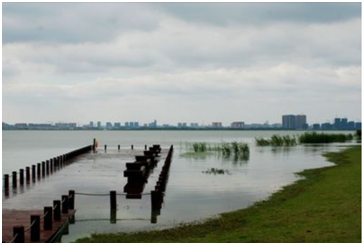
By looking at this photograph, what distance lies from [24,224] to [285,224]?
9.23 metres

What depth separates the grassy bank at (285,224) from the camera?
51.5ft

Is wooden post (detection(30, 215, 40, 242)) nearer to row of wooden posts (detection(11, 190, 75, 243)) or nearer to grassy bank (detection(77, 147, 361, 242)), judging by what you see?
row of wooden posts (detection(11, 190, 75, 243))

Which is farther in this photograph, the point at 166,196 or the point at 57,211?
the point at 166,196

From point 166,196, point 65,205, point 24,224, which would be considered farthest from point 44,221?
point 166,196

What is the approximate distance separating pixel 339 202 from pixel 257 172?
2085 centimetres

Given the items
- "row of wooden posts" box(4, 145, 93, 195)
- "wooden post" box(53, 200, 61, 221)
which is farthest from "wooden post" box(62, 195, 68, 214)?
"row of wooden posts" box(4, 145, 93, 195)

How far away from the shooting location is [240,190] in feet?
102

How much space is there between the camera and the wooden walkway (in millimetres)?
16703

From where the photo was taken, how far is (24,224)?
19.1m

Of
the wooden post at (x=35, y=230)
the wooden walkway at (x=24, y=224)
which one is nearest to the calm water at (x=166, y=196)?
the wooden walkway at (x=24, y=224)

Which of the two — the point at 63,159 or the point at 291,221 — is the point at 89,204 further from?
the point at 63,159

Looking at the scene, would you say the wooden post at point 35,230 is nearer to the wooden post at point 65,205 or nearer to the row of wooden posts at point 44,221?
the row of wooden posts at point 44,221

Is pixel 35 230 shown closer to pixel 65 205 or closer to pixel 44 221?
pixel 44 221

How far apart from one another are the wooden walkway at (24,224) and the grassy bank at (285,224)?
4.06ft
